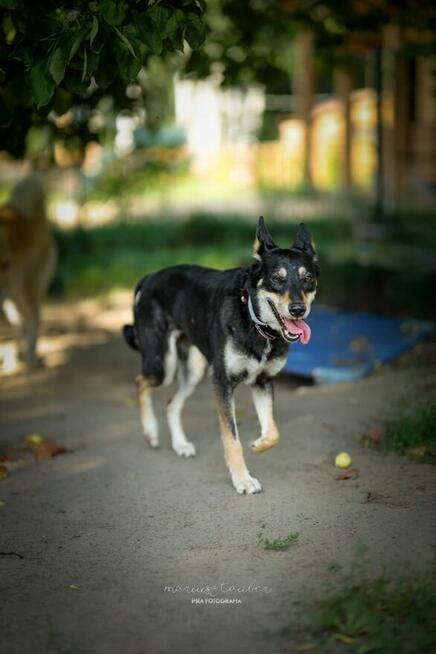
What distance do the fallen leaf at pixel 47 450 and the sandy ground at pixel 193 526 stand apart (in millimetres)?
97

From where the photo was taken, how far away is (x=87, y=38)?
13.8 ft

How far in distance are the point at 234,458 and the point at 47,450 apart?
1585 mm

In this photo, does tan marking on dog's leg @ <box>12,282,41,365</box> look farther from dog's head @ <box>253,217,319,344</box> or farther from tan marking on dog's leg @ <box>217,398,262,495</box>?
dog's head @ <box>253,217,319,344</box>

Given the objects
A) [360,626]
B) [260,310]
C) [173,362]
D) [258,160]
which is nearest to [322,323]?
[173,362]

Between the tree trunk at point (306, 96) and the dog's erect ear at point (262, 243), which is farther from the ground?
the tree trunk at point (306, 96)

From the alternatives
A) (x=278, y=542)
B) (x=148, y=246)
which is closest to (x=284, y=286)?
(x=278, y=542)

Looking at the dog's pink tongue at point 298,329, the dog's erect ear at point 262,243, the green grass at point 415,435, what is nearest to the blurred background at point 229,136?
the dog's erect ear at point 262,243

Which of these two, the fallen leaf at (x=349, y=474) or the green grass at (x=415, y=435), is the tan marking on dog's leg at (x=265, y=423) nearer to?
the fallen leaf at (x=349, y=474)

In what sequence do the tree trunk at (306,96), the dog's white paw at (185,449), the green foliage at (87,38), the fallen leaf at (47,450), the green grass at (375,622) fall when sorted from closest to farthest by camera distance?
the green grass at (375,622) < the green foliage at (87,38) < the dog's white paw at (185,449) < the fallen leaf at (47,450) < the tree trunk at (306,96)

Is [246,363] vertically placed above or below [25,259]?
below

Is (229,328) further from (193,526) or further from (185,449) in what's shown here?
(193,526)

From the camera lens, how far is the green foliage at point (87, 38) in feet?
13.8

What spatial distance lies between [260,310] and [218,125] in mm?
19038

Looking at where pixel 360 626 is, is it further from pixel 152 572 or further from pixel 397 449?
pixel 397 449
